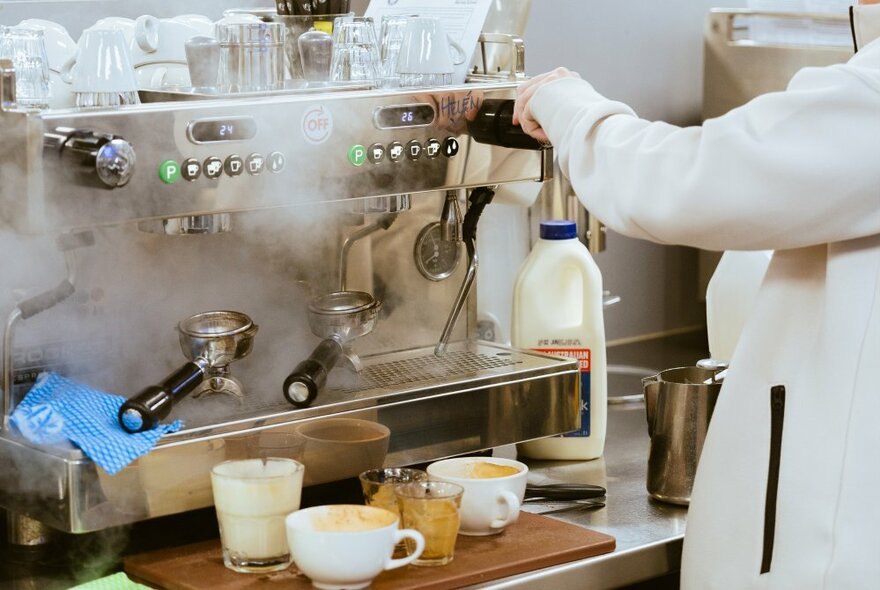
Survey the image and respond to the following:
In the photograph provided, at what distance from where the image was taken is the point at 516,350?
1.60 metres

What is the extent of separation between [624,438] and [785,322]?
62 centimetres

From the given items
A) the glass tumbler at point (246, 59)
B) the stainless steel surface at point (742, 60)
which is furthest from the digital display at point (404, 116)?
the stainless steel surface at point (742, 60)

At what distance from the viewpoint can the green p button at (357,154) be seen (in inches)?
51.9

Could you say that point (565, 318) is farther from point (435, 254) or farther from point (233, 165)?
point (233, 165)

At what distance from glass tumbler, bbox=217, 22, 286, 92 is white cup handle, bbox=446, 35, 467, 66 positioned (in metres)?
0.22

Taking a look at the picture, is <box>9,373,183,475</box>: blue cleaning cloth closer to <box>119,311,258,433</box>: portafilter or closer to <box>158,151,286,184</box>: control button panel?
<box>119,311,258,433</box>: portafilter

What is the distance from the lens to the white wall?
2.27m

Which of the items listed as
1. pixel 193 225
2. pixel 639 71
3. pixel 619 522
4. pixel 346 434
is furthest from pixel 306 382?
pixel 639 71

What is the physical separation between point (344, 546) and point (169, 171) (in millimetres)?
379

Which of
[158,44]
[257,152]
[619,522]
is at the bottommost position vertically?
[619,522]

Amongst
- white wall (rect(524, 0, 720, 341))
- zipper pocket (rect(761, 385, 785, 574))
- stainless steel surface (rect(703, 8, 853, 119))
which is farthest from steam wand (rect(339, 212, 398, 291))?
stainless steel surface (rect(703, 8, 853, 119))

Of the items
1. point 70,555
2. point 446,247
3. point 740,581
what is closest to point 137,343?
point 70,555

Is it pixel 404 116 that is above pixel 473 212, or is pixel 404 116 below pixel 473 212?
above

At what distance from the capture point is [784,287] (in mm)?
1236
